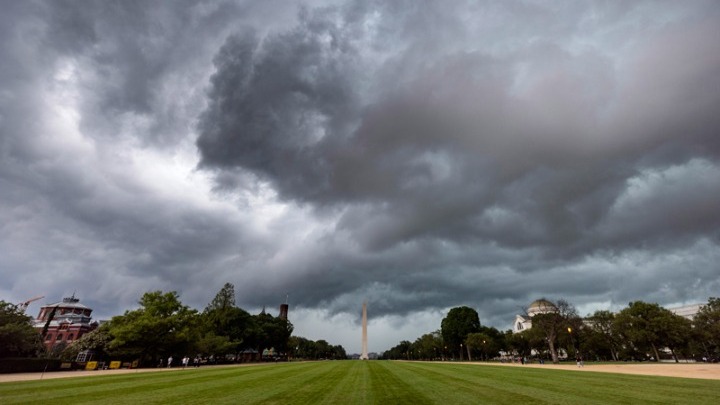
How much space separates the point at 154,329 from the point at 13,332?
1642cm

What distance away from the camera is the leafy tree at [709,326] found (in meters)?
74.8

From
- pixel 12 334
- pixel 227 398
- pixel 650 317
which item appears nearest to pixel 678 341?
pixel 650 317

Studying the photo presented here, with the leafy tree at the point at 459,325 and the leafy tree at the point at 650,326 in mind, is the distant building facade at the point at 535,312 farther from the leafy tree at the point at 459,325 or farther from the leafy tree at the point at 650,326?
the leafy tree at the point at 650,326

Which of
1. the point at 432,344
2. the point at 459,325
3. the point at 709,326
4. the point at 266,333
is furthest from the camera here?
the point at 432,344

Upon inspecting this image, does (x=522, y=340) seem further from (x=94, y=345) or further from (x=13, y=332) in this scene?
(x=13, y=332)

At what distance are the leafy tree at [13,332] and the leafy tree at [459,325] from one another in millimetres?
113436

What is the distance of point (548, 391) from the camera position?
1998 centimetres

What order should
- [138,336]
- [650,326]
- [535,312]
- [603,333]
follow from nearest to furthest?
1. [138,336]
2. [650,326]
3. [603,333]
4. [535,312]

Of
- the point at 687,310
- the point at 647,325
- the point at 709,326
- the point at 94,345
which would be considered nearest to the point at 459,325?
the point at 647,325

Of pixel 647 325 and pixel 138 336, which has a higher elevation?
pixel 647 325

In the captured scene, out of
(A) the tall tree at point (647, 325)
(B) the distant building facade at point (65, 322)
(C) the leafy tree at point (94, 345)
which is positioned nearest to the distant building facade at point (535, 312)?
(A) the tall tree at point (647, 325)

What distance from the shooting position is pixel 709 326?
76938 millimetres

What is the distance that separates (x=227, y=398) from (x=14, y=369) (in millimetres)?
41717

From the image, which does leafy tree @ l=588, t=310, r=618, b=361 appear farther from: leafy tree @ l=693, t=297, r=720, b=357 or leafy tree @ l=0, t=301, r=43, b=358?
leafy tree @ l=0, t=301, r=43, b=358
